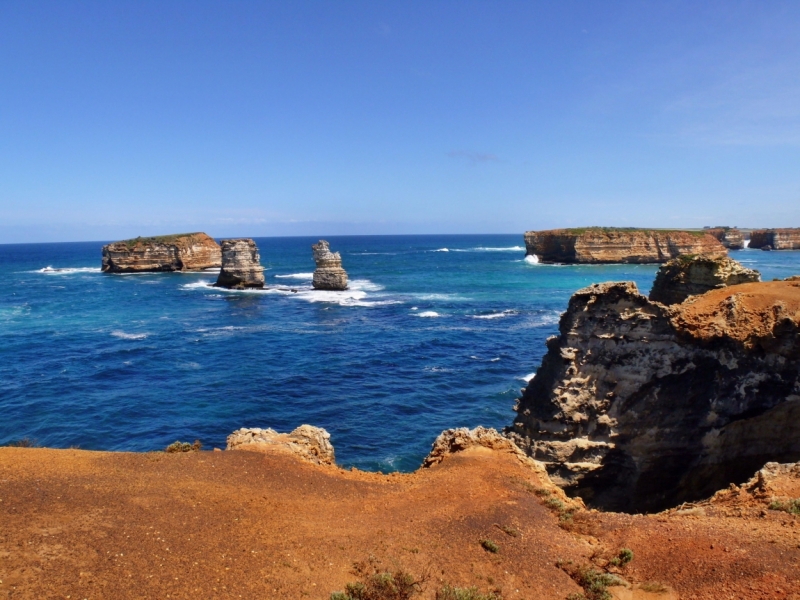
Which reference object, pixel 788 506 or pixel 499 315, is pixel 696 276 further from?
pixel 499 315

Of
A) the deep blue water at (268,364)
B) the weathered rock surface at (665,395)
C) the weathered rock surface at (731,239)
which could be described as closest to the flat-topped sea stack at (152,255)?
the deep blue water at (268,364)

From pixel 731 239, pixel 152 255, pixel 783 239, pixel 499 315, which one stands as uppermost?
pixel 152 255

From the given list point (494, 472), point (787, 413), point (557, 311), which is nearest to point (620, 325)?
point (787, 413)

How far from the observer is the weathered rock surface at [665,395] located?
1742 cm

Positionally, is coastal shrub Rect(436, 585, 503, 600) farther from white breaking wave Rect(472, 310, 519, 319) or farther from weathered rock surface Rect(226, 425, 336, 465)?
white breaking wave Rect(472, 310, 519, 319)

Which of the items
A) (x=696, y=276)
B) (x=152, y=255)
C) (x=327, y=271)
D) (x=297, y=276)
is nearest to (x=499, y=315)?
(x=327, y=271)

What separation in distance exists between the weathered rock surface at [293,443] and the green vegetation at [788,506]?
12.6 meters

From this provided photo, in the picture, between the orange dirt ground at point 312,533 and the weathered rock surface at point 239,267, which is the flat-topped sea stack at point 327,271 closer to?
the weathered rock surface at point 239,267

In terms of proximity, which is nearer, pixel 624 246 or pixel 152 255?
pixel 152 255

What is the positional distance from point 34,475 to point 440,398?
23.4 metres

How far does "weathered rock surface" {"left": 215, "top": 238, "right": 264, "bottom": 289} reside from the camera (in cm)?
8406

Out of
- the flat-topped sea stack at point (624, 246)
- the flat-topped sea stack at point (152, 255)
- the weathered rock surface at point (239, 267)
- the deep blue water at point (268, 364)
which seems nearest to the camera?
the deep blue water at point (268, 364)

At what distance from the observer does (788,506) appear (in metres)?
12.7

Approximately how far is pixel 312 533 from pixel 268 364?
30.2 metres
